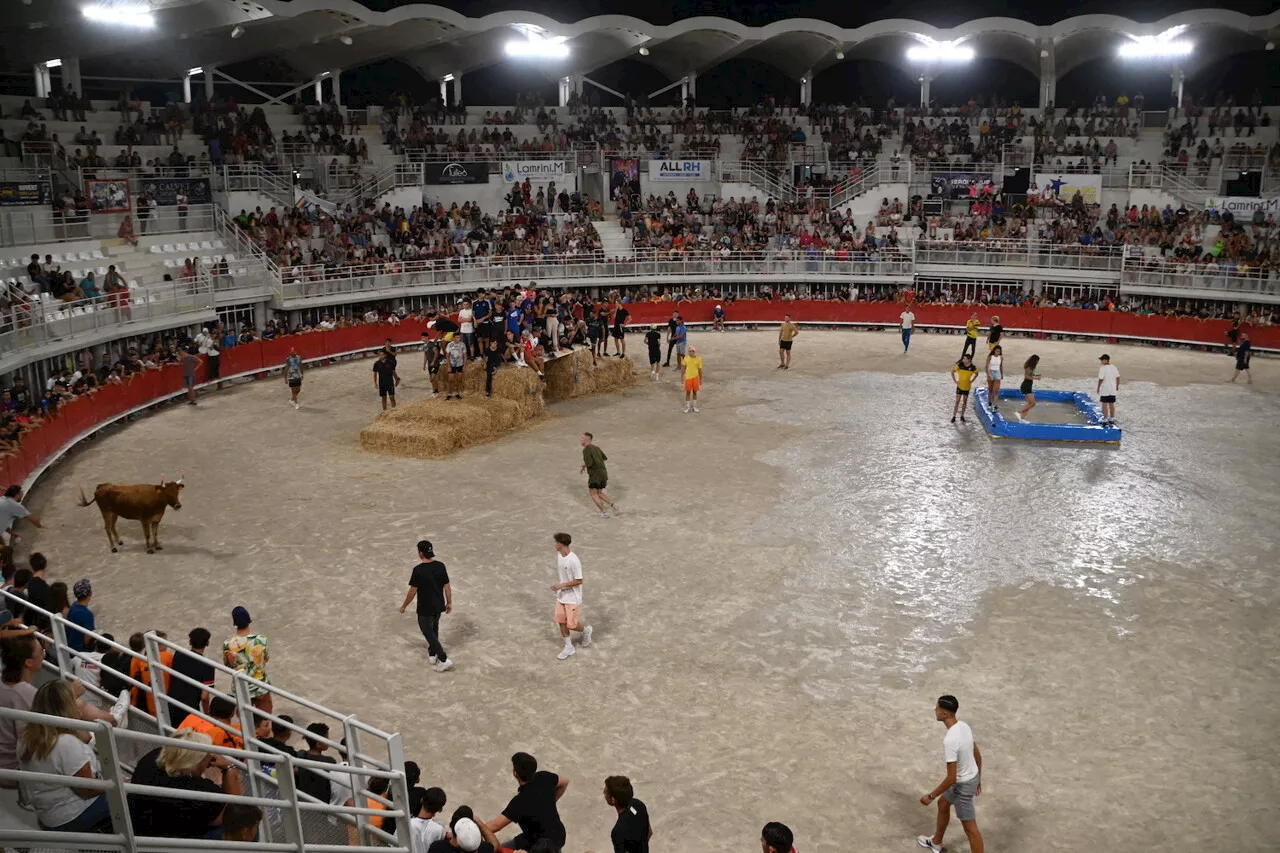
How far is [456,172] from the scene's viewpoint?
145 feet

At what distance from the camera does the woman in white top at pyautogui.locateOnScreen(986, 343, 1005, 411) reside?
2338cm

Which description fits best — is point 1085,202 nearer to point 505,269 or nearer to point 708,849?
point 505,269

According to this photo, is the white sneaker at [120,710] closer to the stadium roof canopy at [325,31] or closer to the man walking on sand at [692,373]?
the man walking on sand at [692,373]

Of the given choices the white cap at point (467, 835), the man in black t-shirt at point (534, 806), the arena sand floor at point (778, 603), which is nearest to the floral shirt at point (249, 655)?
the arena sand floor at point (778, 603)

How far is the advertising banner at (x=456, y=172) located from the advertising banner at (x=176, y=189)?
9.93 meters

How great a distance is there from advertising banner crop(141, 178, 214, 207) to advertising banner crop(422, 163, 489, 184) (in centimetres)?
993

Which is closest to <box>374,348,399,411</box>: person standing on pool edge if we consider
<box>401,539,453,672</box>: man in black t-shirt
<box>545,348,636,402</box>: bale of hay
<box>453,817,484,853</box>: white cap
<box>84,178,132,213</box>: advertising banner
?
<box>545,348,636,402</box>: bale of hay

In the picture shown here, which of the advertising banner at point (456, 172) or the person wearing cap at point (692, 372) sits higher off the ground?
the advertising banner at point (456, 172)

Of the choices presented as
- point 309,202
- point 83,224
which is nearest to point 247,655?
point 83,224

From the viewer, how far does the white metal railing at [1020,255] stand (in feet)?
127

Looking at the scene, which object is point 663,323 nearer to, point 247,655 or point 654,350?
point 654,350

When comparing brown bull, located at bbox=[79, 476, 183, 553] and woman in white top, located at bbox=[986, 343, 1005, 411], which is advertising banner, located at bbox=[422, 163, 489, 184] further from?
brown bull, located at bbox=[79, 476, 183, 553]

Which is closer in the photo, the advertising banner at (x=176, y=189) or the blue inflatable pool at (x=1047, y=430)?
the blue inflatable pool at (x=1047, y=430)

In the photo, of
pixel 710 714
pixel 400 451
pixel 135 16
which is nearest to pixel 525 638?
pixel 710 714
